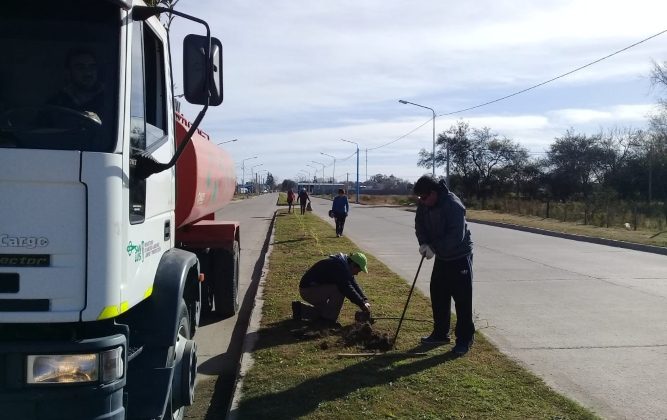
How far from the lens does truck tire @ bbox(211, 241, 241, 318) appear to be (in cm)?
862

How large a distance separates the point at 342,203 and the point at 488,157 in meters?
51.5

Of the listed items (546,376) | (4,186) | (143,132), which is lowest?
(546,376)

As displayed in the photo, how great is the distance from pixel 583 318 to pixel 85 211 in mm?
7699

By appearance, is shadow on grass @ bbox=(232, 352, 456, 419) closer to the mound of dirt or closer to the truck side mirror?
the mound of dirt

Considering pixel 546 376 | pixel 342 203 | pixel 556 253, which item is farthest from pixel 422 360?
pixel 342 203

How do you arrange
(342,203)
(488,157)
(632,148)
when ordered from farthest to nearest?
1. (488,157)
2. (632,148)
3. (342,203)

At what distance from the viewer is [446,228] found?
274 inches

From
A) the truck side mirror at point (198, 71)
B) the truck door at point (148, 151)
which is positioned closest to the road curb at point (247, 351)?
the truck door at point (148, 151)

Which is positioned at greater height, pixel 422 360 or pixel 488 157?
pixel 488 157

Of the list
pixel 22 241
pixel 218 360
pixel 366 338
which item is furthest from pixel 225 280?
pixel 22 241

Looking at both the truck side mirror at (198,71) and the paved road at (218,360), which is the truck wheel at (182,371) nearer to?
the paved road at (218,360)

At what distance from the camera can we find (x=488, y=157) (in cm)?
7100

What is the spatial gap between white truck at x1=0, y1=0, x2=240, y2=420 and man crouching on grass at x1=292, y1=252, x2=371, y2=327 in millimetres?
3769

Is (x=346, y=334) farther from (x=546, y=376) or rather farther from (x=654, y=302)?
(x=654, y=302)
